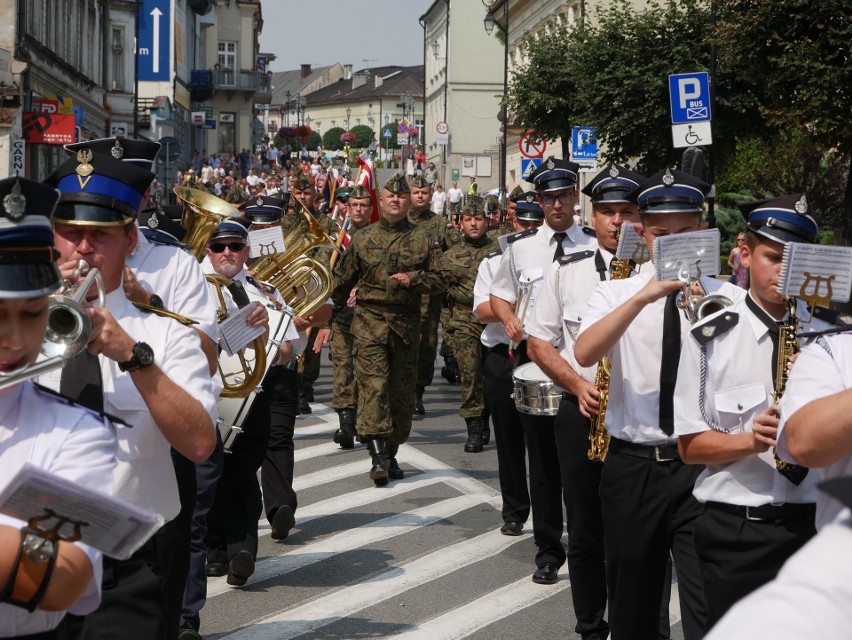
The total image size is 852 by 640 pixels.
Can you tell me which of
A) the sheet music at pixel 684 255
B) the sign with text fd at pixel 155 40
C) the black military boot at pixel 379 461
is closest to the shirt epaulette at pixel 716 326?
the sheet music at pixel 684 255

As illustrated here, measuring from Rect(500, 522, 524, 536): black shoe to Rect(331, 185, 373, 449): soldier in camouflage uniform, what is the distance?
3.65m

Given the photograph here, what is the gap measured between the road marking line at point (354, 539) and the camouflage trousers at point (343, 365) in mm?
2689

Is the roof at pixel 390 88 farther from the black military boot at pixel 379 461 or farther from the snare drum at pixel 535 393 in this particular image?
the snare drum at pixel 535 393

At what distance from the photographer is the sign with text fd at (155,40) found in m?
69.4

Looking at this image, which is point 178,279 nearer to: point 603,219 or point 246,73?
point 603,219

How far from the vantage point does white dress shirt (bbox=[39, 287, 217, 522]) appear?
425 centimetres

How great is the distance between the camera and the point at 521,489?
9352mm

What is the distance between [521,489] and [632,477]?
3.76m

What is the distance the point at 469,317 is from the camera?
1358cm

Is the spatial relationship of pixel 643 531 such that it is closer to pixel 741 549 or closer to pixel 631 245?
pixel 741 549

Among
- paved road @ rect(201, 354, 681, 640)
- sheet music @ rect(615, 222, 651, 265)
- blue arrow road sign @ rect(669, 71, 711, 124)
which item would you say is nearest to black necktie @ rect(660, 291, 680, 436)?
sheet music @ rect(615, 222, 651, 265)

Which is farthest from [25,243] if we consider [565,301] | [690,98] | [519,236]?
[690,98]

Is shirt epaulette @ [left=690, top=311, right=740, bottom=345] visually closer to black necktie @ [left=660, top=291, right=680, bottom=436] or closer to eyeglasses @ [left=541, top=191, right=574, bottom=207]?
black necktie @ [left=660, top=291, right=680, bottom=436]

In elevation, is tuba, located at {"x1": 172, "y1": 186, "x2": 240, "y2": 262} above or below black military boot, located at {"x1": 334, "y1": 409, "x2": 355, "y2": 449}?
above
